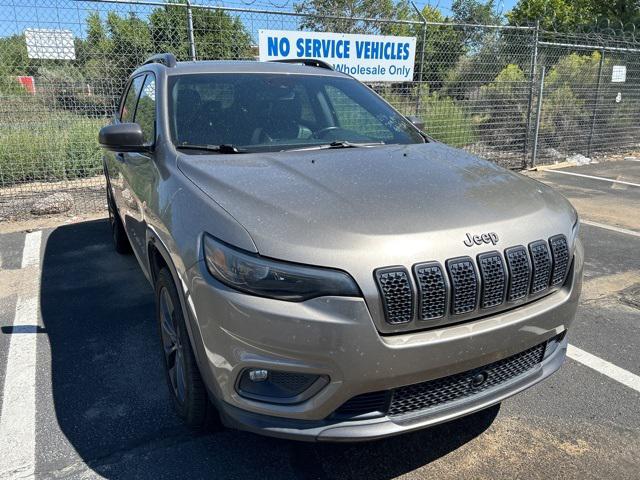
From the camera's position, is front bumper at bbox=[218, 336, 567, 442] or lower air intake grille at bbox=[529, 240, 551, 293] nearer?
front bumper at bbox=[218, 336, 567, 442]

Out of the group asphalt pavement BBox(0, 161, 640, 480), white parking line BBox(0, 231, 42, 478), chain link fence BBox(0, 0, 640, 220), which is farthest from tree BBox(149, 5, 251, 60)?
asphalt pavement BBox(0, 161, 640, 480)

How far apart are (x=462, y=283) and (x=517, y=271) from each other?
30 cm

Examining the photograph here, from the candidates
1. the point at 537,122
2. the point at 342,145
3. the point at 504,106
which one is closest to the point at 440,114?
the point at 504,106

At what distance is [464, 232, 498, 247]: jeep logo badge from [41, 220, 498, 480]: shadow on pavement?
111 cm

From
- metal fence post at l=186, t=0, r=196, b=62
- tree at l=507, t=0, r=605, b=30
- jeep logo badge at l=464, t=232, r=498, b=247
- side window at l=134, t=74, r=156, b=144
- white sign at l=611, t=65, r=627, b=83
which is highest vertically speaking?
tree at l=507, t=0, r=605, b=30

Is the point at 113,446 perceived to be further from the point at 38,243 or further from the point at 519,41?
the point at 519,41

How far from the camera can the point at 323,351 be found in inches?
72.8

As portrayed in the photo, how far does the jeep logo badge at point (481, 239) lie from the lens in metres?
2.04

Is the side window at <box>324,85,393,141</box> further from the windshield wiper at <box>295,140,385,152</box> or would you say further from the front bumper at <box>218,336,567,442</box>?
the front bumper at <box>218,336,567,442</box>

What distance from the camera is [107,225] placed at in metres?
6.50

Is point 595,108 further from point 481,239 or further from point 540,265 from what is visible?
point 481,239

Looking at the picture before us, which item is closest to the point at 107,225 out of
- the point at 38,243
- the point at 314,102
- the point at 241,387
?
the point at 38,243

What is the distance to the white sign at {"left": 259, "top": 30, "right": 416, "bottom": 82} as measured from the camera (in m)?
7.47

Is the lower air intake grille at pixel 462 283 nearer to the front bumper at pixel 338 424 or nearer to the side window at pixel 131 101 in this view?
the front bumper at pixel 338 424
